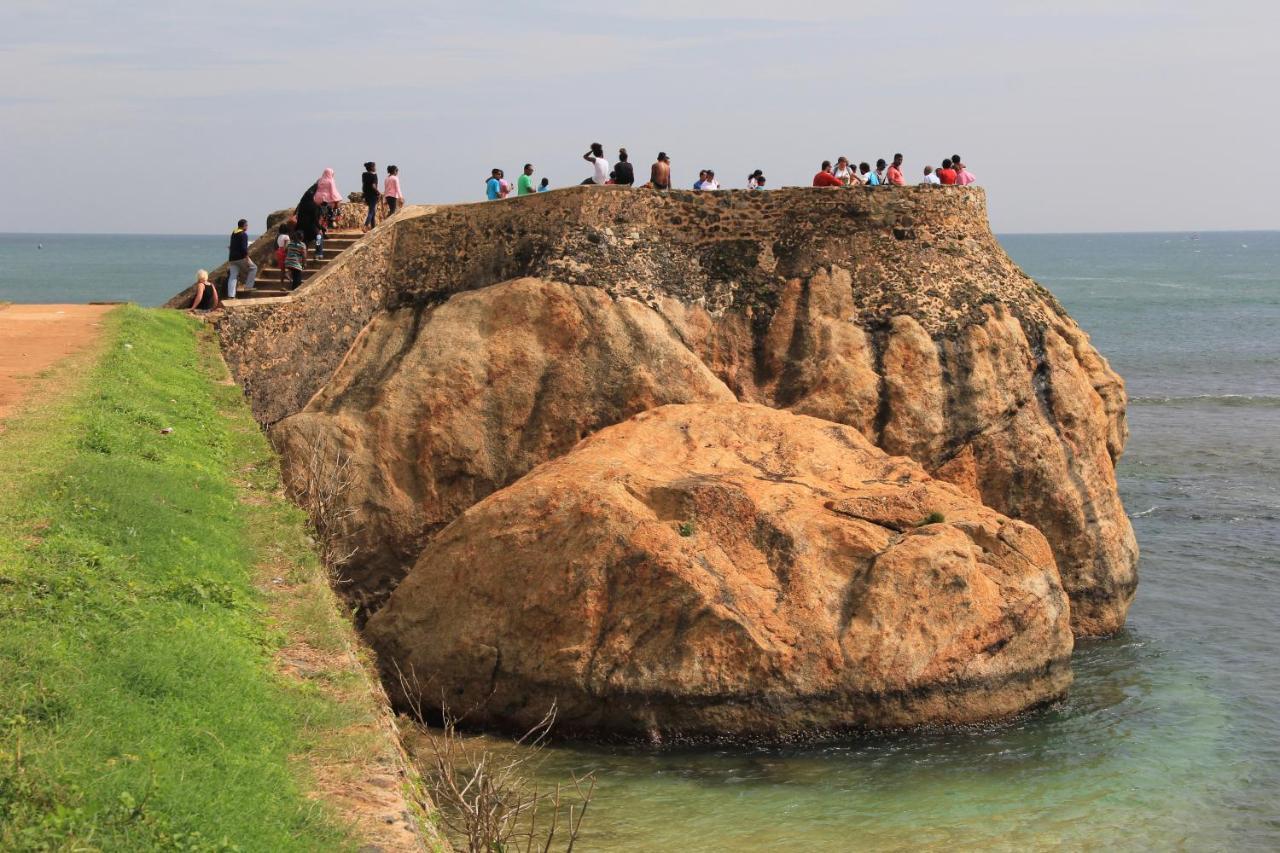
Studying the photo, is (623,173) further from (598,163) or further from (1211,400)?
(1211,400)

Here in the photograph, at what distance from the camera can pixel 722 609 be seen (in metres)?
17.8

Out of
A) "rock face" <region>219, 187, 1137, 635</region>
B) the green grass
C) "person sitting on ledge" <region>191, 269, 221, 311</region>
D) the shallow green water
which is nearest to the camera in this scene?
the green grass

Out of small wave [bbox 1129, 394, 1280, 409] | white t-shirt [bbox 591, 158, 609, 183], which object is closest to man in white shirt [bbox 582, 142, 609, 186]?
white t-shirt [bbox 591, 158, 609, 183]

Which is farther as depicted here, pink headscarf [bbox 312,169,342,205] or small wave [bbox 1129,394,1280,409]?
small wave [bbox 1129,394,1280,409]

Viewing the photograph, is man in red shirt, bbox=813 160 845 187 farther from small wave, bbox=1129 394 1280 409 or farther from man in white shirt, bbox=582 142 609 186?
small wave, bbox=1129 394 1280 409

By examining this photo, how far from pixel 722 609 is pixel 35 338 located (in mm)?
13168

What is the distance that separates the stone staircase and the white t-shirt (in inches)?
186

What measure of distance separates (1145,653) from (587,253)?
11.4 m

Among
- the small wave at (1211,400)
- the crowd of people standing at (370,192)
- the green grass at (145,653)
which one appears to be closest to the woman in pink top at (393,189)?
the crowd of people standing at (370,192)

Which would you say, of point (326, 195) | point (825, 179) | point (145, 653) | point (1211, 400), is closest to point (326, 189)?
point (326, 195)

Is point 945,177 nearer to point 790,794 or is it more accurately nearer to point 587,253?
point 587,253

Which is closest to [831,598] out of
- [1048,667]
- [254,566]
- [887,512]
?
[887,512]

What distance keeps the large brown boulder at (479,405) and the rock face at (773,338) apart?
0.05 metres

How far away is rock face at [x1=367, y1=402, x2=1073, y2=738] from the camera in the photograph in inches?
701
